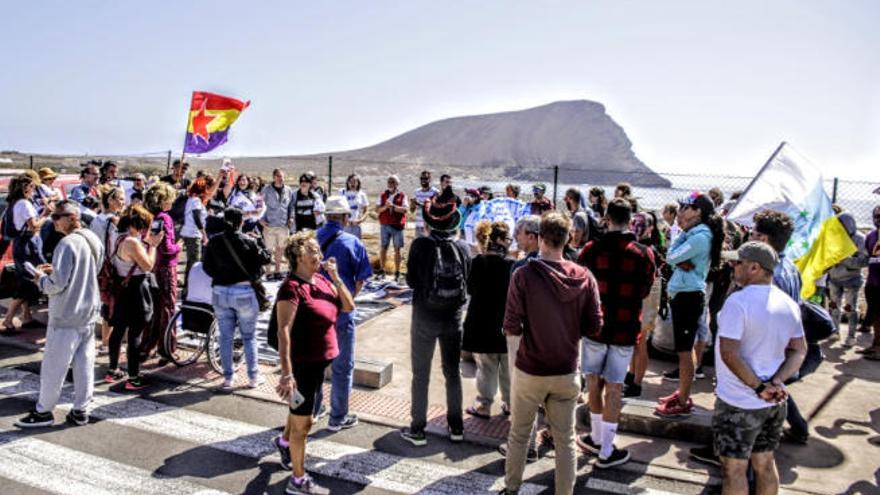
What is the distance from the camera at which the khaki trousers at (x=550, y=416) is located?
4.29m

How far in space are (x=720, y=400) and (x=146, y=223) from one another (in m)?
5.24

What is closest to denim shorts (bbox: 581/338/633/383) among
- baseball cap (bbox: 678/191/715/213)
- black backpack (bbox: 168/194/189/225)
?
baseball cap (bbox: 678/191/715/213)

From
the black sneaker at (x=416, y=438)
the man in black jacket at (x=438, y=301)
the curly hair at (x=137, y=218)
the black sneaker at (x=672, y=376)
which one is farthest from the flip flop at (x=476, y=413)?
the curly hair at (x=137, y=218)

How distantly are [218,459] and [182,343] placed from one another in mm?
3199

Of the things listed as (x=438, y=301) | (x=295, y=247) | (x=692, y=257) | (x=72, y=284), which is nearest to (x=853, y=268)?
(x=692, y=257)

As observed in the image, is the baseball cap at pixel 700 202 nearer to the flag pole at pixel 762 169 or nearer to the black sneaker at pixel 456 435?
the flag pole at pixel 762 169

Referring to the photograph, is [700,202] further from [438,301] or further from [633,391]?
[438,301]

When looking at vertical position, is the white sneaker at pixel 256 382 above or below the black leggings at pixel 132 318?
below

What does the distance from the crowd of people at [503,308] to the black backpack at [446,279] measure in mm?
12

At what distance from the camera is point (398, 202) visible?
38.3 ft

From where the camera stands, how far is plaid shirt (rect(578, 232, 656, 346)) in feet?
16.5

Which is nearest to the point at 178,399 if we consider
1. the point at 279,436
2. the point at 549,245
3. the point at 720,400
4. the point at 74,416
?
the point at 74,416

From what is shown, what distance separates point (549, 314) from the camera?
422 cm

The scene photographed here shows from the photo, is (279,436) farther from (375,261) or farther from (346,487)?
(375,261)
